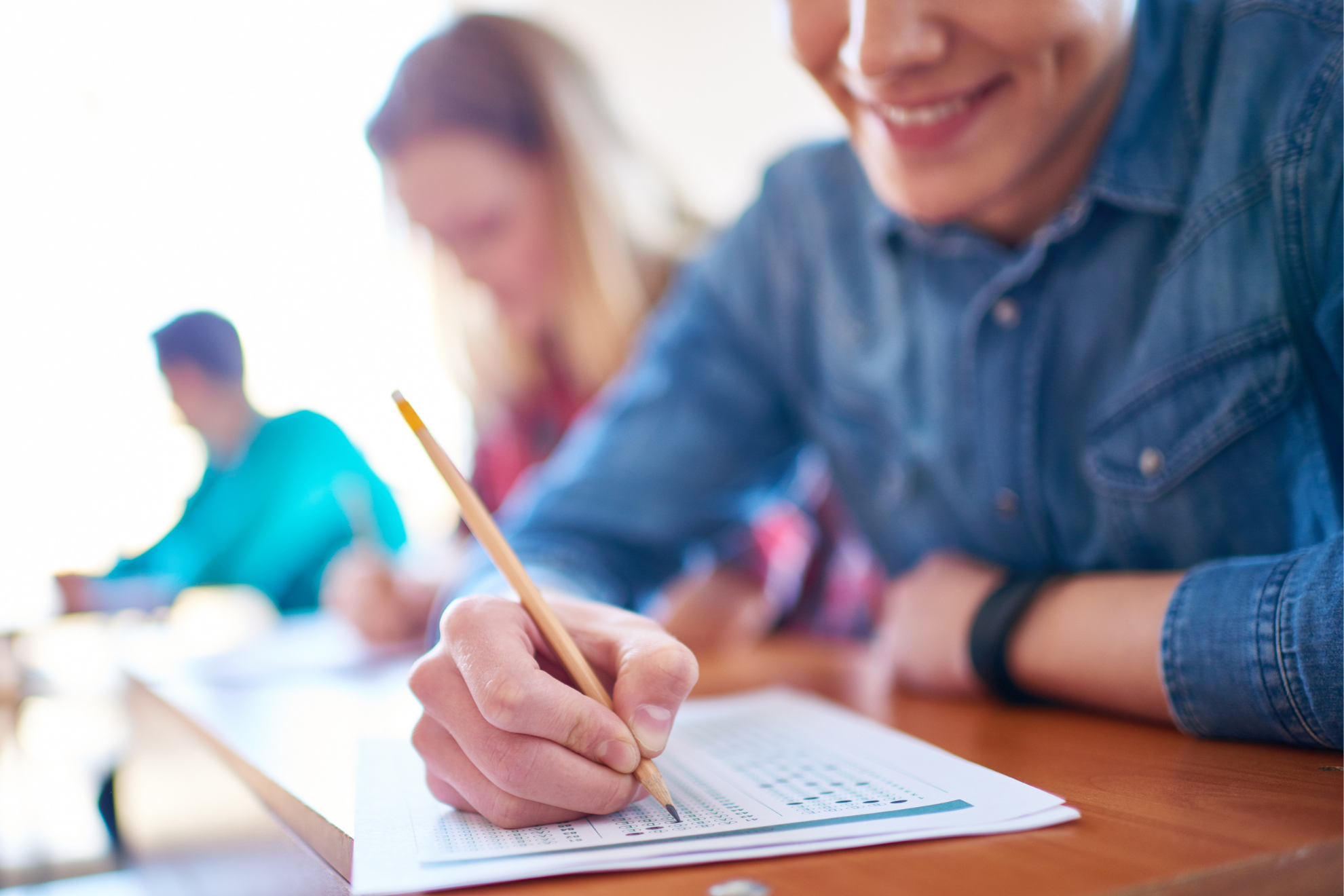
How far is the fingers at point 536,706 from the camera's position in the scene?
13.6 inches

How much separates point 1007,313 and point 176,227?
312 centimetres

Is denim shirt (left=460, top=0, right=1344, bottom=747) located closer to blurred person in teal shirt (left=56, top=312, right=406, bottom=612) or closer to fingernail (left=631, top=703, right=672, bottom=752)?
fingernail (left=631, top=703, right=672, bottom=752)

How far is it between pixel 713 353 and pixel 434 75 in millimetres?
669

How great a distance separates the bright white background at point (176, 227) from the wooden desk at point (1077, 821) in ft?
8.18

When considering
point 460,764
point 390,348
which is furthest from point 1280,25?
point 390,348

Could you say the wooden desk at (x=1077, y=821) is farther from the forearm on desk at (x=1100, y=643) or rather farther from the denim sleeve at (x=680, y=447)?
the denim sleeve at (x=680, y=447)

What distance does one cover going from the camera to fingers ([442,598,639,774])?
1.14ft

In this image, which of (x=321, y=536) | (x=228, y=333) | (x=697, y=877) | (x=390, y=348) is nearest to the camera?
(x=697, y=877)

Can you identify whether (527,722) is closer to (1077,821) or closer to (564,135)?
(1077,821)

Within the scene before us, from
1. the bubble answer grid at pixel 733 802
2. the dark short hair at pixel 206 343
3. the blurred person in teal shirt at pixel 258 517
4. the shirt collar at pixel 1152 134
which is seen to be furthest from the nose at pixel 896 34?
the dark short hair at pixel 206 343

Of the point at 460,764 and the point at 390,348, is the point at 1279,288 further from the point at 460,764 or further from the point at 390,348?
the point at 390,348

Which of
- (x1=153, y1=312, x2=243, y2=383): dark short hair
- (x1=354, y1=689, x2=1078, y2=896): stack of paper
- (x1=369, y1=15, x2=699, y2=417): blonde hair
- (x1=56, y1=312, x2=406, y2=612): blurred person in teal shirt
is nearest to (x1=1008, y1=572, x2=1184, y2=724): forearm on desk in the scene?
(x1=354, y1=689, x2=1078, y2=896): stack of paper

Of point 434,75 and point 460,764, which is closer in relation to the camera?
point 460,764

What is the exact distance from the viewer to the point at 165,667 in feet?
3.29
